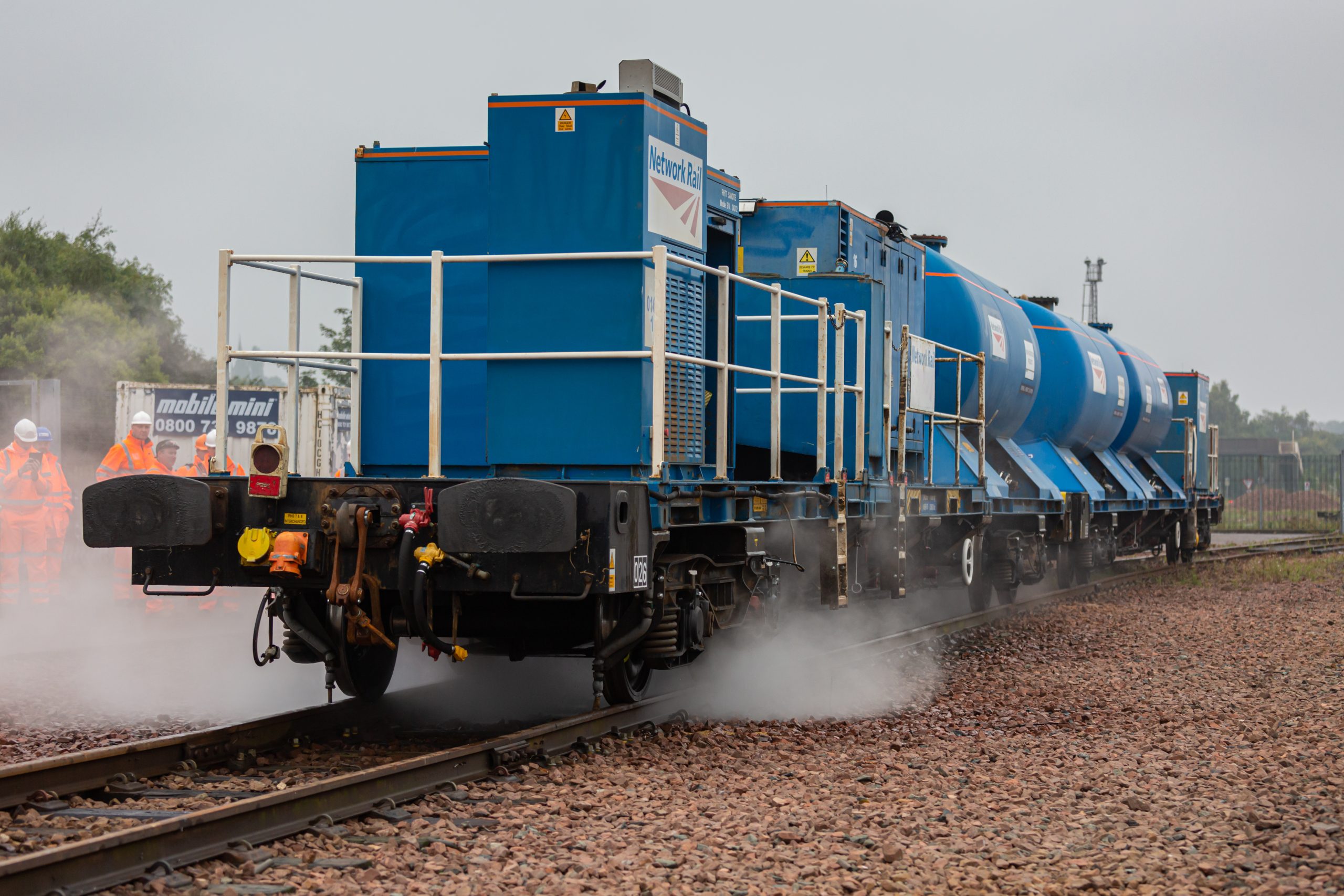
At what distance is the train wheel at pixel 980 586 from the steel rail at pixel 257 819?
24.3ft

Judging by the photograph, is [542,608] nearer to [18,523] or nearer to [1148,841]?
[1148,841]

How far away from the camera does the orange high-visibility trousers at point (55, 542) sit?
41.4ft

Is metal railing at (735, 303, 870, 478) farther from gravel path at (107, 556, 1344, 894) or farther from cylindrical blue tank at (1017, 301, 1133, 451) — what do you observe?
cylindrical blue tank at (1017, 301, 1133, 451)

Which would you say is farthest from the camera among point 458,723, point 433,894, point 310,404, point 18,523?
point 18,523

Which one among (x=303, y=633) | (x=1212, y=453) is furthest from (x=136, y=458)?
(x=1212, y=453)

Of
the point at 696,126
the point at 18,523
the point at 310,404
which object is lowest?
the point at 18,523

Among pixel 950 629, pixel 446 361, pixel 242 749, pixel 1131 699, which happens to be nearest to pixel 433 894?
pixel 242 749

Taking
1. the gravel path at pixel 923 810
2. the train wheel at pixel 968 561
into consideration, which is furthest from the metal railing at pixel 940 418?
the gravel path at pixel 923 810

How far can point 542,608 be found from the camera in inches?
281

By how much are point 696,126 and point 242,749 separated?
4265mm

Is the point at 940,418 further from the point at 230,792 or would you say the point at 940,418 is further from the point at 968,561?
the point at 230,792

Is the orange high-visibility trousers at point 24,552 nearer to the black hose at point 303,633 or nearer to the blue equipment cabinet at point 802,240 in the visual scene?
the black hose at point 303,633

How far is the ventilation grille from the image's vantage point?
7547 millimetres

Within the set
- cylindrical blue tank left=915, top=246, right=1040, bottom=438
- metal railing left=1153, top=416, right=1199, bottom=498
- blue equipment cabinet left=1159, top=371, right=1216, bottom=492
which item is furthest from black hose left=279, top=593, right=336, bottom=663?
blue equipment cabinet left=1159, top=371, right=1216, bottom=492
